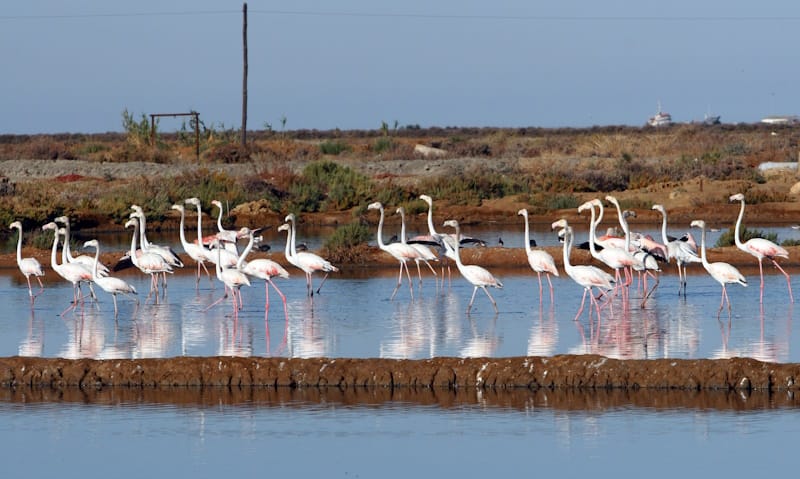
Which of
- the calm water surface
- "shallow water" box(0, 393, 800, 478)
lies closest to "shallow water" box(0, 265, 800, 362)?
the calm water surface

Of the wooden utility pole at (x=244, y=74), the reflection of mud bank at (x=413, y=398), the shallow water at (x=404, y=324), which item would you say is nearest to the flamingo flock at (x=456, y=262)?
the shallow water at (x=404, y=324)

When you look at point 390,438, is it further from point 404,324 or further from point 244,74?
point 244,74

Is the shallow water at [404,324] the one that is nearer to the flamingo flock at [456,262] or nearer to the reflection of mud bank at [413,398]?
the flamingo flock at [456,262]

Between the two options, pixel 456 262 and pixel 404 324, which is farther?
pixel 456 262

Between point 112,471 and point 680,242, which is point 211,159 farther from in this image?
point 112,471

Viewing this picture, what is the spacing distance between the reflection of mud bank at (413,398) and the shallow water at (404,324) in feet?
4.77

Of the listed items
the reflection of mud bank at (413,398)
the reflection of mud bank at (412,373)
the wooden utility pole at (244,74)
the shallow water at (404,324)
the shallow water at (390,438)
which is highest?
the wooden utility pole at (244,74)

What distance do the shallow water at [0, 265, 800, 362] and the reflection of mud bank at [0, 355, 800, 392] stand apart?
123 cm

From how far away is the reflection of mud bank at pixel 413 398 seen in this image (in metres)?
11.8

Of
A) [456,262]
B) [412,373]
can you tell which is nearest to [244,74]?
[456,262]

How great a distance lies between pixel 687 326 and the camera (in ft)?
52.4

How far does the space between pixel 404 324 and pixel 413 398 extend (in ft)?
14.1

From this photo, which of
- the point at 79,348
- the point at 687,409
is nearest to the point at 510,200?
the point at 79,348

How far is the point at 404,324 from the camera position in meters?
16.6
